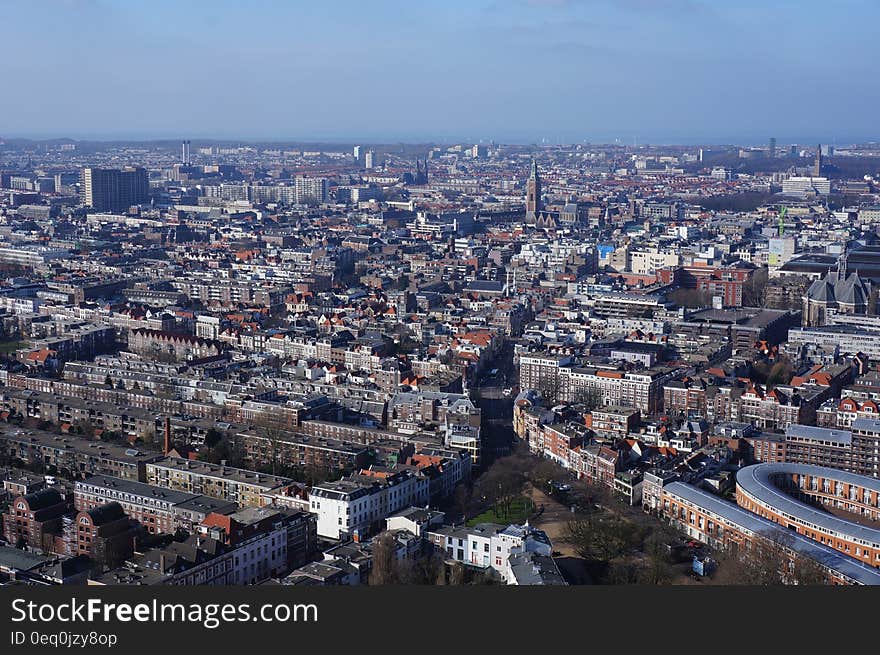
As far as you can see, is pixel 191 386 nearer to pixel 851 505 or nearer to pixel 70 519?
pixel 70 519

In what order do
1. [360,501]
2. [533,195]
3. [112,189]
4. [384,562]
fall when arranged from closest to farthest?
[384,562] → [360,501] → [533,195] → [112,189]

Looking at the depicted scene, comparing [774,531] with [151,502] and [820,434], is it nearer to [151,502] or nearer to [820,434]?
[820,434]

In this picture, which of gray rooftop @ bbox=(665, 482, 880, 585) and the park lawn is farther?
the park lawn

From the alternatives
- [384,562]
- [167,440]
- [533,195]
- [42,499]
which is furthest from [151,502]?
[533,195]

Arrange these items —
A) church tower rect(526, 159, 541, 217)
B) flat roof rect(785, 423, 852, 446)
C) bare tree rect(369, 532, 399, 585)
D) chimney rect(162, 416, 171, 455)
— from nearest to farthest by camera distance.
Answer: bare tree rect(369, 532, 399, 585)
chimney rect(162, 416, 171, 455)
flat roof rect(785, 423, 852, 446)
church tower rect(526, 159, 541, 217)

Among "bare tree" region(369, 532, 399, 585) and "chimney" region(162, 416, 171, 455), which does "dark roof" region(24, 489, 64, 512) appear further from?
"bare tree" region(369, 532, 399, 585)

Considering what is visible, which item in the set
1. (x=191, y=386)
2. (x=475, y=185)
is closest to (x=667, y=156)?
(x=475, y=185)

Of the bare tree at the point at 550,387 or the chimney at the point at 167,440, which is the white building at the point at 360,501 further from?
the bare tree at the point at 550,387

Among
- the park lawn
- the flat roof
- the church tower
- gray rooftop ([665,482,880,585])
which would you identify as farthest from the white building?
the church tower

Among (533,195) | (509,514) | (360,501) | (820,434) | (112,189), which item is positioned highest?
(533,195)
